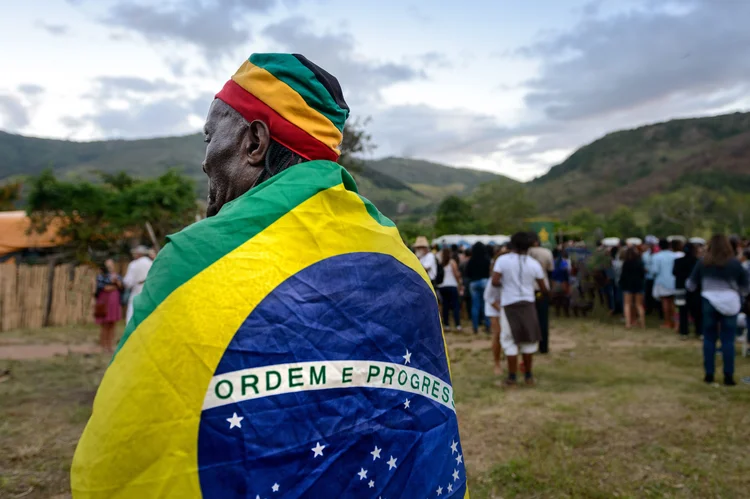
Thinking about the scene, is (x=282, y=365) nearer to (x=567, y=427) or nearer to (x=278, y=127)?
(x=278, y=127)

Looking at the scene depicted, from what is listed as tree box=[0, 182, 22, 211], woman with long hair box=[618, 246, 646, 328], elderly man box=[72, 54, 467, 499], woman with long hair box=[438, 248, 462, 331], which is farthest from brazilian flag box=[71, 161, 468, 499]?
tree box=[0, 182, 22, 211]

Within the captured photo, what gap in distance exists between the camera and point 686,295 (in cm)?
1003

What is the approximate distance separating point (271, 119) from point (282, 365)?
2.06 feet

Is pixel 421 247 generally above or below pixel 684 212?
below

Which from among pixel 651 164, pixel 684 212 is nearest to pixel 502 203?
pixel 684 212

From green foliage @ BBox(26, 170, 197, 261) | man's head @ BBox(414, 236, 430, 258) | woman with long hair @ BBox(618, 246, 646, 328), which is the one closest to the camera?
man's head @ BBox(414, 236, 430, 258)

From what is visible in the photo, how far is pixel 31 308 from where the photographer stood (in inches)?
490

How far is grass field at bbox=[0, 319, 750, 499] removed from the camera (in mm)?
3992

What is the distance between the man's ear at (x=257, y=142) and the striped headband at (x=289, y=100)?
0.05 ft

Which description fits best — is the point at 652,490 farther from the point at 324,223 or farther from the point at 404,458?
the point at 324,223

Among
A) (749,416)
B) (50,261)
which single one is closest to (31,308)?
(50,261)

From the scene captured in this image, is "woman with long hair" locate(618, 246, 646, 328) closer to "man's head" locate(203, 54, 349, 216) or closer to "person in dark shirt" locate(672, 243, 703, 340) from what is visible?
"person in dark shirt" locate(672, 243, 703, 340)

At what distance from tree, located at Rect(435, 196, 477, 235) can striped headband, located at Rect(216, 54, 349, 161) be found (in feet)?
96.0

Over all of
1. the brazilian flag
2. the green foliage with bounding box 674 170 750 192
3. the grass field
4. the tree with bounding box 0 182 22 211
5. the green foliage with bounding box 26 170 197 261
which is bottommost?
the grass field
